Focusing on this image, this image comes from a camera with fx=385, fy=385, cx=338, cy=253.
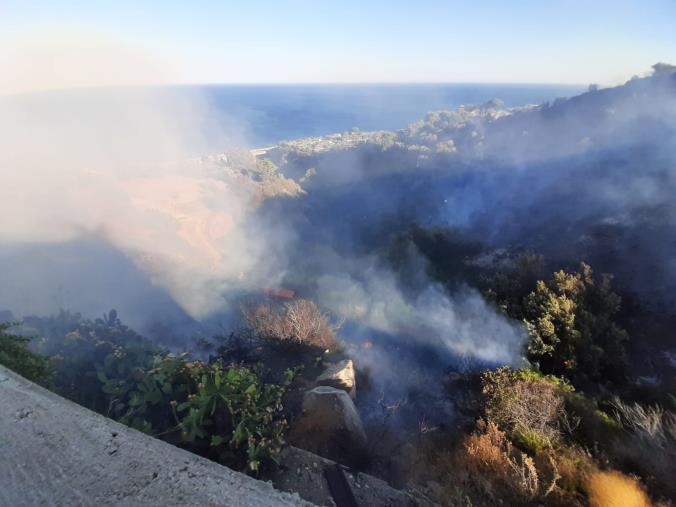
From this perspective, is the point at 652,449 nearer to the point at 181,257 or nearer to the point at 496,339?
the point at 496,339

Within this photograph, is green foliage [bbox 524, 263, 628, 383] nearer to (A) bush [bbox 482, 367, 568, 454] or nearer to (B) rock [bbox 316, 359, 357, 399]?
(A) bush [bbox 482, 367, 568, 454]

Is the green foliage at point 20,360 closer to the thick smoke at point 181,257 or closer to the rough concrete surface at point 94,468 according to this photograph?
the rough concrete surface at point 94,468

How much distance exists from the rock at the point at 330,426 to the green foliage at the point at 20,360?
3469mm

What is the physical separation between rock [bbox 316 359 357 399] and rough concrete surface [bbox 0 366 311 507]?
17.2 ft

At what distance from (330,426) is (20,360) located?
423cm

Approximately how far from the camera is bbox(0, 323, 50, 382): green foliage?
4608 mm

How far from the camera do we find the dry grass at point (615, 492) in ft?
14.6

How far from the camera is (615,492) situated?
4551 millimetres

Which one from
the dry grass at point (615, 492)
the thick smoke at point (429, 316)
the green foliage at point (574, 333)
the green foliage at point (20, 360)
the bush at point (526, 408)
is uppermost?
the green foliage at point (20, 360)

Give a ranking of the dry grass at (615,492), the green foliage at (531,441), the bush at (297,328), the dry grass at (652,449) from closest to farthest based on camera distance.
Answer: the dry grass at (615,492)
the dry grass at (652,449)
the green foliage at (531,441)
the bush at (297,328)

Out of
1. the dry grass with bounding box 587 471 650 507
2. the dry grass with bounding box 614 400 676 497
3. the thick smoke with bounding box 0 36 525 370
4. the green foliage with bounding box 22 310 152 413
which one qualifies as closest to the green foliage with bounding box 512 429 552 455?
the dry grass with bounding box 587 471 650 507

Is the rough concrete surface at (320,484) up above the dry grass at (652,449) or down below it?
above

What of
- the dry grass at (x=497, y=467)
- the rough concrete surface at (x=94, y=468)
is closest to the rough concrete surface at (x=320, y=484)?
the dry grass at (x=497, y=467)

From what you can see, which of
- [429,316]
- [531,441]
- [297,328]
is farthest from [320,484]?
→ [429,316]
